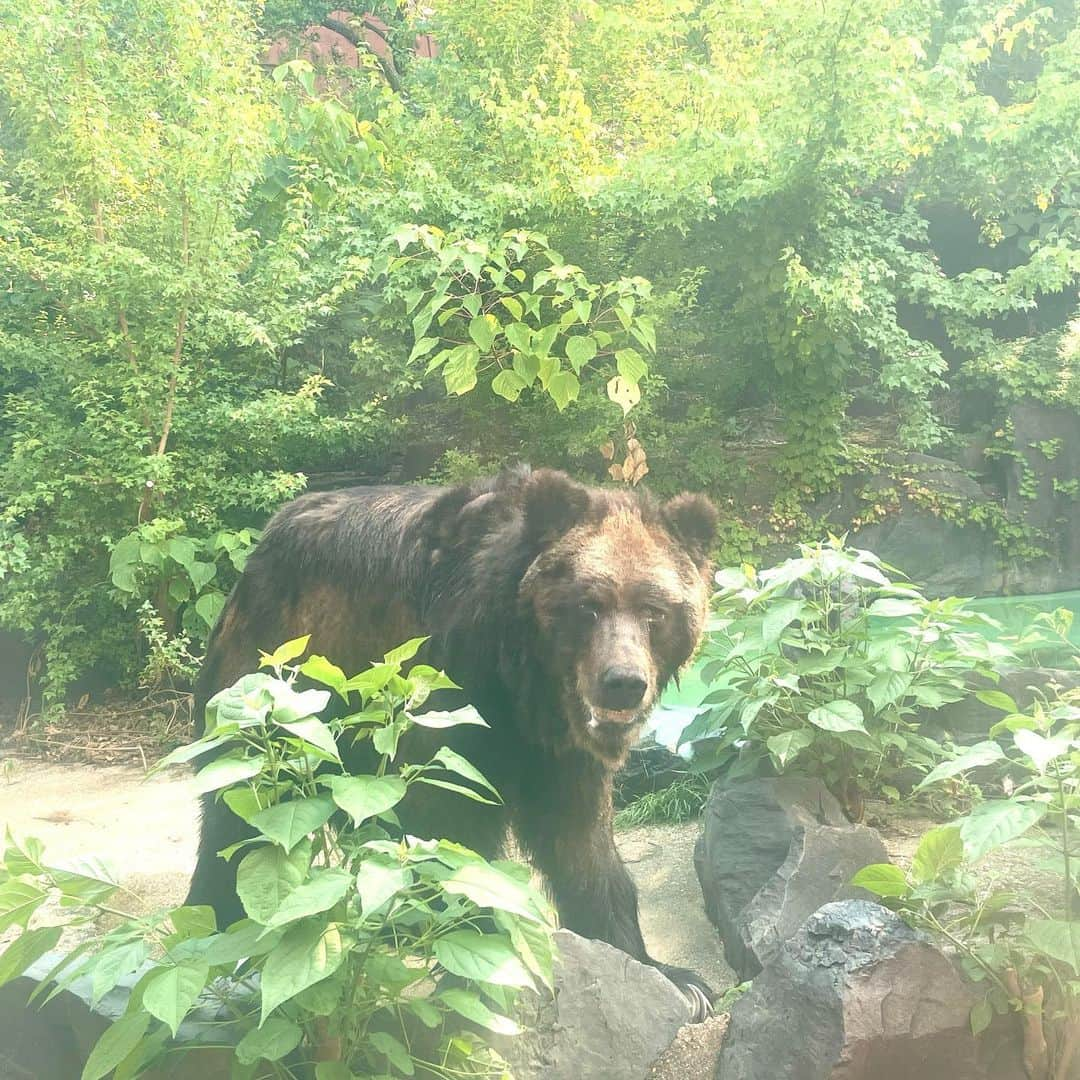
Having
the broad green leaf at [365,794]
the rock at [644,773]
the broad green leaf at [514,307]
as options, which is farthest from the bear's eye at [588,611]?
the rock at [644,773]

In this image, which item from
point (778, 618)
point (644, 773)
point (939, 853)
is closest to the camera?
point (939, 853)

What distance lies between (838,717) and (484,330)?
1640 millimetres

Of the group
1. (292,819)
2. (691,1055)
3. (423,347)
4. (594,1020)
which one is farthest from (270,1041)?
(423,347)

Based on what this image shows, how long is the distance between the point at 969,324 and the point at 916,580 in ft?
7.92

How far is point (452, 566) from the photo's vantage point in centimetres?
240

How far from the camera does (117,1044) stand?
4.55ft

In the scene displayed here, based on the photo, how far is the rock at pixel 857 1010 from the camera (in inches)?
58.6

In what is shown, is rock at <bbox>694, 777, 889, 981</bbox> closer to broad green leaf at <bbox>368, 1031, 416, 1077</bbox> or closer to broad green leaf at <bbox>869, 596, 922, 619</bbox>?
broad green leaf at <bbox>869, 596, 922, 619</bbox>

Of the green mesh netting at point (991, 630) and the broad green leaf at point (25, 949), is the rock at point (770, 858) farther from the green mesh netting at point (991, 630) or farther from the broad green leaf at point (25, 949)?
the broad green leaf at point (25, 949)

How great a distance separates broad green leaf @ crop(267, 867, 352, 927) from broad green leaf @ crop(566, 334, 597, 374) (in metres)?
2.19

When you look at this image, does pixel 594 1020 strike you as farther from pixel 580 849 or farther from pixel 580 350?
pixel 580 350

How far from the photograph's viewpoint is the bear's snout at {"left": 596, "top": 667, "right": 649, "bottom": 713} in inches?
80.7

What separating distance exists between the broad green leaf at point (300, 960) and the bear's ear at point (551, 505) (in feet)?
3.69

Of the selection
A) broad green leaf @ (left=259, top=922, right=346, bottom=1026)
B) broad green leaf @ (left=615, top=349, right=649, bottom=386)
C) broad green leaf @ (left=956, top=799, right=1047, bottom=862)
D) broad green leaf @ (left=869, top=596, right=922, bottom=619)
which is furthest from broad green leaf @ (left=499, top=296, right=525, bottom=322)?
broad green leaf @ (left=259, top=922, right=346, bottom=1026)
